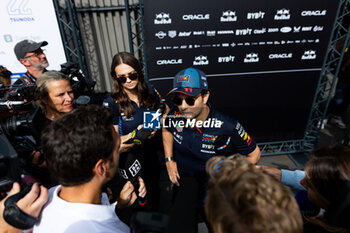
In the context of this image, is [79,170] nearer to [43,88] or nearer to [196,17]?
[43,88]

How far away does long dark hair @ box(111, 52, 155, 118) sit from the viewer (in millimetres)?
2432

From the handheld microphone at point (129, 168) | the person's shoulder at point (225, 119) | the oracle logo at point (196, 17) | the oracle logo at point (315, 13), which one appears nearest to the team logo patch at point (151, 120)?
the handheld microphone at point (129, 168)

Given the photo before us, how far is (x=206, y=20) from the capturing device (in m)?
3.12

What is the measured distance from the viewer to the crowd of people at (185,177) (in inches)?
26.9

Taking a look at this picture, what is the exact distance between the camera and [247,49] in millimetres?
3365

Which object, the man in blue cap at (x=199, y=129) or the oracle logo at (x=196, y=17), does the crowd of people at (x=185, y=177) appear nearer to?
the man in blue cap at (x=199, y=129)

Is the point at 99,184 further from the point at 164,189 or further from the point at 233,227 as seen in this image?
the point at 164,189

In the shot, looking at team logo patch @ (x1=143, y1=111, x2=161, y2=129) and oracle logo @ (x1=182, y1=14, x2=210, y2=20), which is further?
oracle logo @ (x1=182, y1=14, x2=210, y2=20)

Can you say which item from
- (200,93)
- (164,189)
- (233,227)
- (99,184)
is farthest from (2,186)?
(164,189)

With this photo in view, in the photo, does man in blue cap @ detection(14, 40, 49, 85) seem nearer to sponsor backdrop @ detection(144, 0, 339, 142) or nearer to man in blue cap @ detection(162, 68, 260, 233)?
sponsor backdrop @ detection(144, 0, 339, 142)

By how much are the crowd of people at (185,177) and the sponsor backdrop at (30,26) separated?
7.29ft

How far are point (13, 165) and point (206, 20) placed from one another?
9.81ft

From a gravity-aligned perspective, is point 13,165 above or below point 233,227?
below

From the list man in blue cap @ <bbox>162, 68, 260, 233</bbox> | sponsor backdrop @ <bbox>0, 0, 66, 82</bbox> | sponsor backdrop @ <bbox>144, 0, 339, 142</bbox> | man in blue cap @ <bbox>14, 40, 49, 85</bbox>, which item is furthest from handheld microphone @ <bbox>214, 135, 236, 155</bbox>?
sponsor backdrop @ <bbox>0, 0, 66, 82</bbox>
